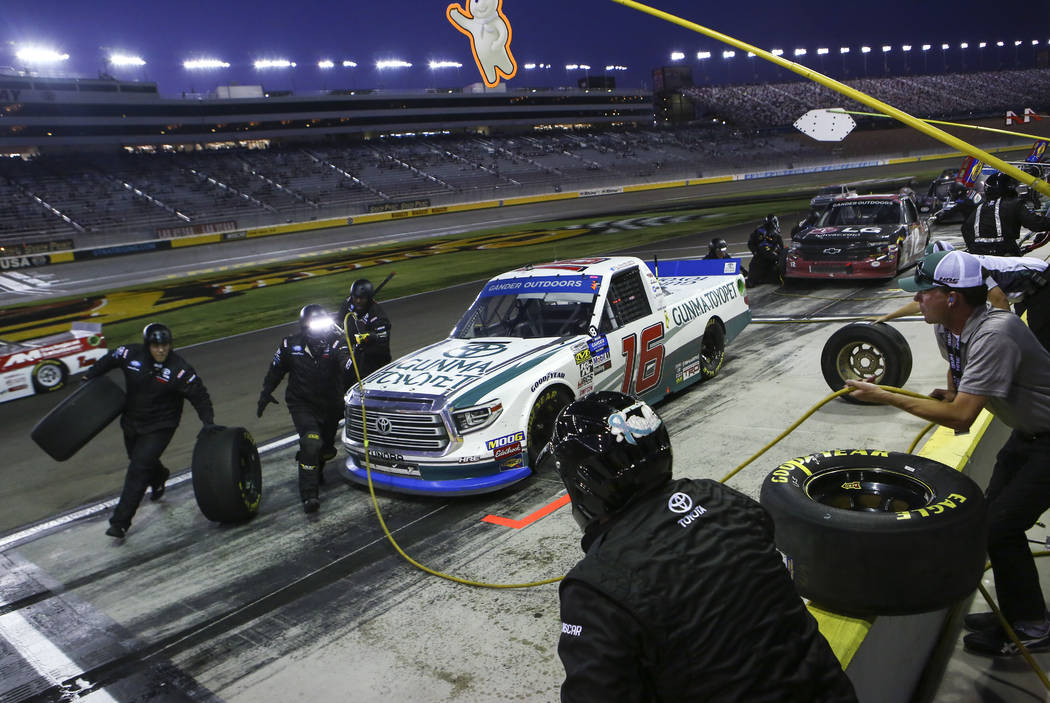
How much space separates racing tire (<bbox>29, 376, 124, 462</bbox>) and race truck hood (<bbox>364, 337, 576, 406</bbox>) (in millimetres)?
2180

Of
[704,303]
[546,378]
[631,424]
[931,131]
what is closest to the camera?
[631,424]

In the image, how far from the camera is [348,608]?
4.89 meters

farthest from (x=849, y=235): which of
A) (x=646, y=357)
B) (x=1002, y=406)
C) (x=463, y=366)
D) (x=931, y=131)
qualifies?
(x=931, y=131)

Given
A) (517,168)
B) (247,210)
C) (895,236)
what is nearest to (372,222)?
(247,210)

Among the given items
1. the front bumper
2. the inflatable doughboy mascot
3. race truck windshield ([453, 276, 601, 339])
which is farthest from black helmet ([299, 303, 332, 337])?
the inflatable doughboy mascot

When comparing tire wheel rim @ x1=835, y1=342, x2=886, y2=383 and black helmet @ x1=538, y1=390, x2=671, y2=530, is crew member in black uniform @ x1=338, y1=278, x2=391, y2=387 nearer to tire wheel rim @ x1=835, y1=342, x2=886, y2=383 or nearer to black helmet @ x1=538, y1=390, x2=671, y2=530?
tire wheel rim @ x1=835, y1=342, x2=886, y2=383

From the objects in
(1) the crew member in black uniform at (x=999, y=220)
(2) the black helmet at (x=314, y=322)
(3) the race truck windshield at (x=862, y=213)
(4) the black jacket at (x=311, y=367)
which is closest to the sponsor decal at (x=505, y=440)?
(4) the black jacket at (x=311, y=367)

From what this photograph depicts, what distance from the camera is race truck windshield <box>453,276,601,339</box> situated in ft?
25.0

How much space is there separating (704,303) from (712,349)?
2.06 ft

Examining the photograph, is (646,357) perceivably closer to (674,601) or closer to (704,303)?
(704,303)

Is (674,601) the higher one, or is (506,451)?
(674,601)

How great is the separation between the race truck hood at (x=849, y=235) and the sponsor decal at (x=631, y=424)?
13318 mm

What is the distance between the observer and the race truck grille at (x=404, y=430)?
6.24 meters

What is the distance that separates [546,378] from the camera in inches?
263
